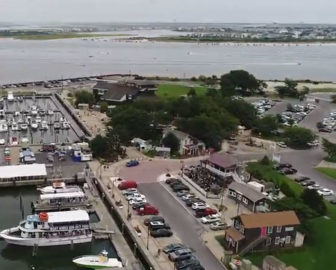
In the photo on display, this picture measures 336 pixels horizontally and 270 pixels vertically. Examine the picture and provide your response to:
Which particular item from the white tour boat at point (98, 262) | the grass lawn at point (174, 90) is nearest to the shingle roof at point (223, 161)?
the white tour boat at point (98, 262)

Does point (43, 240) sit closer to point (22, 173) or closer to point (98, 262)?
point (98, 262)

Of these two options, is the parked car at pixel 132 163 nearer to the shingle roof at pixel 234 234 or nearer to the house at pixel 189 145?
the house at pixel 189 145

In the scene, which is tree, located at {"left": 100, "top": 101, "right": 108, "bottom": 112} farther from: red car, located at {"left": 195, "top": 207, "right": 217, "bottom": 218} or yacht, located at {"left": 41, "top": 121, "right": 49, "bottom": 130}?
red car, located at {"left": 195, "top": 207, "right": 217, "bottom": 218}

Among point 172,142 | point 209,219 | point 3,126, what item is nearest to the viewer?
point 209,219

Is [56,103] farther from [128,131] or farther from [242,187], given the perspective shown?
[242,187]

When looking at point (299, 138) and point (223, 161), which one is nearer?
point (223, 161)

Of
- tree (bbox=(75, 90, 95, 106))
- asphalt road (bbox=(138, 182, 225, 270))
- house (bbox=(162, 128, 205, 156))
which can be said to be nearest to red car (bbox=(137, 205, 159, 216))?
asphalt road (bbox=(138, 182, 225, 270))

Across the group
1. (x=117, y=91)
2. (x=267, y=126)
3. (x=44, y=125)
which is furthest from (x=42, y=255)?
(x=117, y=91)

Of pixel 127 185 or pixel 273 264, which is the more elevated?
pixel 273 264
